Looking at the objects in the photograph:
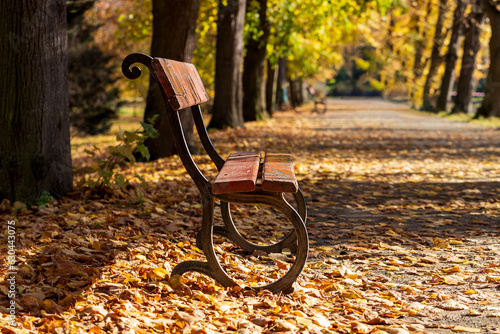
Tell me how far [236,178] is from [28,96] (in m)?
2.85

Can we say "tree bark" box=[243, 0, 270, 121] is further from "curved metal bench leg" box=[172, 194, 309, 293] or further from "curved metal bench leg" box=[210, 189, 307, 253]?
"curved metal bench leg" box=[172, 194, 309, 293]

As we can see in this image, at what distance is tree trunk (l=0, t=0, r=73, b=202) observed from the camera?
5348mm

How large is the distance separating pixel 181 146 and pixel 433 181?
5449mm

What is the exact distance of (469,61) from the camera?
25094mm

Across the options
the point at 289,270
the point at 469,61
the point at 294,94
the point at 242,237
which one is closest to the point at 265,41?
the point at 469,61

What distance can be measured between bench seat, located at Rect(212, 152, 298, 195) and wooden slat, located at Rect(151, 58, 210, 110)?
53cm

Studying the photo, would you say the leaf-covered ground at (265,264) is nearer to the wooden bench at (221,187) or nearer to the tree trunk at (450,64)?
the wooden bench at (221,187)

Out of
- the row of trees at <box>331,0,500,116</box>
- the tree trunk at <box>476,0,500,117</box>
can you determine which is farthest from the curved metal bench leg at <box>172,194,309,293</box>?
the tree trunk at <box>476,0,500,117</box>

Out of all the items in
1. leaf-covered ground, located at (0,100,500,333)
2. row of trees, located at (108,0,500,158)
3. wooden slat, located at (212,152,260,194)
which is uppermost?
row of trees, located at (108,0,500,158)

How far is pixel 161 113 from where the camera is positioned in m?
9.12

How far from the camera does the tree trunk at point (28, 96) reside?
5348 mm

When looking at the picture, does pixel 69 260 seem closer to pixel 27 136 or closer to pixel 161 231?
pixel 161 231

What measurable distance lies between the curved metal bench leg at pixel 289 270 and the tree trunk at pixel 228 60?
1097 centimetres

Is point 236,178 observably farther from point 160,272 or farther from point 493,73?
point 493,73
